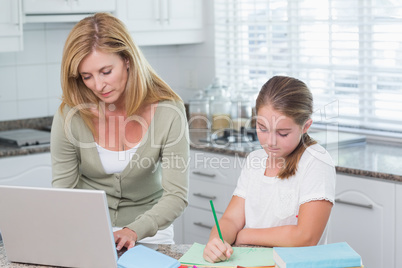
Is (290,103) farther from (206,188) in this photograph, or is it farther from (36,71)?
(36,71)

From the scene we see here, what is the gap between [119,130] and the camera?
1979 mm

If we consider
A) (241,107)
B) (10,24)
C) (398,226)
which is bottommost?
(398,226)

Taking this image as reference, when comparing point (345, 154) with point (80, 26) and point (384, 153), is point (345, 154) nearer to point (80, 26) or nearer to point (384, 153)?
point (384, 153)

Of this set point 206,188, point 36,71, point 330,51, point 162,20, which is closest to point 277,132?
point 206,188

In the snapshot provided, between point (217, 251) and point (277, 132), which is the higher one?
point (277, 132)

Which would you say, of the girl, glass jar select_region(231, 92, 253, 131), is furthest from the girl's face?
glass jar select_region(231, 92, 253, 131)

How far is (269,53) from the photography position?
3.51m

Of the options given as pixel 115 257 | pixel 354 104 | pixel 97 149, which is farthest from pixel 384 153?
pixel 115 257

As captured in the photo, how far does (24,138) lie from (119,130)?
1280 millimetres

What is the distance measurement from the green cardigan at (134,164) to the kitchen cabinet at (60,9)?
1.30 meters

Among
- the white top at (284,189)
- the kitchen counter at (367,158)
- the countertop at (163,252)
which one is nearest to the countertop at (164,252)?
the countertop at (163,252)

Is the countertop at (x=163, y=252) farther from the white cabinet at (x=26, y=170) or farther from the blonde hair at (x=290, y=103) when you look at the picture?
the white cabinet at (x=26, y=170)

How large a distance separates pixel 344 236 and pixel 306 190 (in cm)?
97

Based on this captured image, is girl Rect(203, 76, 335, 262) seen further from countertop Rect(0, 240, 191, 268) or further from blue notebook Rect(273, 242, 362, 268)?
blue notebook Rect(273, 242, 362, 268)
